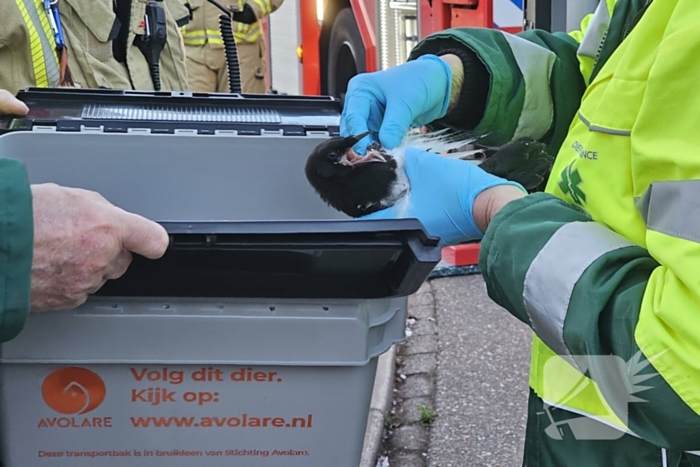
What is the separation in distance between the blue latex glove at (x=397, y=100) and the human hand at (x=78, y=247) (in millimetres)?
558

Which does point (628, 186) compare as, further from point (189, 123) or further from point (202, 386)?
point (189, 123)

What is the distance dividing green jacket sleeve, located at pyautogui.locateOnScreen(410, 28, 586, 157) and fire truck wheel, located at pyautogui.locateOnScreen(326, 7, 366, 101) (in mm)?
3369

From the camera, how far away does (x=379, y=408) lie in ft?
8.67

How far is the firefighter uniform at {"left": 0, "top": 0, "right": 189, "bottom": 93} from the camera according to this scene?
2.13 m

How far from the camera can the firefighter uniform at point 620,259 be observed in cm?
80

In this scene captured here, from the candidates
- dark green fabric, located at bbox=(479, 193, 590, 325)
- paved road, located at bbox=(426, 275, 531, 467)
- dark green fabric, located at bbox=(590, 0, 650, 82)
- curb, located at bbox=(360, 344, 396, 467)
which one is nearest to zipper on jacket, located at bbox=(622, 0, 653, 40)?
dark green fabric, located at bbox=(590, 0, 650, 82)

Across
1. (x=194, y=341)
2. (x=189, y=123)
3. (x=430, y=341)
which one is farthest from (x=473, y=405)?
(x=194, y=341)

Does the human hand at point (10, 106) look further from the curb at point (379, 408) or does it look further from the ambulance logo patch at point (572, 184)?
the curb at point (379, 408)

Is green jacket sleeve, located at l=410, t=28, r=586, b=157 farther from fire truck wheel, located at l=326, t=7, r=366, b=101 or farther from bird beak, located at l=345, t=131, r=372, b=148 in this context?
fire truck wheel, located at l=326, t=7, r=366, b=101

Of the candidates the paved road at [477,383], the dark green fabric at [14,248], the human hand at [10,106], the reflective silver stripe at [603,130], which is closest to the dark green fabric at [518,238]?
the reflective silver stripe at [603,130]

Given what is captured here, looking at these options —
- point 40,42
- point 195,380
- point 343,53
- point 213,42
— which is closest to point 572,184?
point 195,380

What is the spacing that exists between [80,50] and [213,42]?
131 inches

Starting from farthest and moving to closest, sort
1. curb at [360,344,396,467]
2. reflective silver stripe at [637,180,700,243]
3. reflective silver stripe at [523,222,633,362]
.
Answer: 1. curb at [360,344,396,467]
2. reflective silver stripe at [523,222,633,362]
3. reflective silver stripe at [637,180,700,243]

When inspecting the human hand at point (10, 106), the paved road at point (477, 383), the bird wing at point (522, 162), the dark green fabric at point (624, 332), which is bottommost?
the paved road at point (477, 383)
